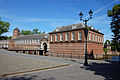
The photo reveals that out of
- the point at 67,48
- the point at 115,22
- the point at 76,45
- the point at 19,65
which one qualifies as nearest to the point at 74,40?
the point at 76,45

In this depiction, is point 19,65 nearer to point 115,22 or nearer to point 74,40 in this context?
point 115,22

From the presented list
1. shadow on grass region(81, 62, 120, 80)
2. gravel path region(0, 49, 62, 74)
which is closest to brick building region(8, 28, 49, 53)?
gravel path region(0, 49, 62, 74)

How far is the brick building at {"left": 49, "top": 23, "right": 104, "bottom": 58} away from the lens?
88.1ft

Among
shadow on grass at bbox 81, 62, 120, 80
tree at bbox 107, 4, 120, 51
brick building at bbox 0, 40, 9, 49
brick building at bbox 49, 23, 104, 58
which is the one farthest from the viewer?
brick building at bbox 0, 40, 9, 49

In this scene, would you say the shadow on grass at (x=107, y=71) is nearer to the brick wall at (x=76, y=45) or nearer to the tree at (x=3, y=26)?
the brick wall at (x=76, y=45)

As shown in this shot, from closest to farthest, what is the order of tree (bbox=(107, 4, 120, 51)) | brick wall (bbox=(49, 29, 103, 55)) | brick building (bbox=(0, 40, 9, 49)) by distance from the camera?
tree (bbox=(107, 4, 120, 51)), brick wall (bbox=(49, 29, 103, 55)), brick building (bbox=(0, 40, 9, 49))

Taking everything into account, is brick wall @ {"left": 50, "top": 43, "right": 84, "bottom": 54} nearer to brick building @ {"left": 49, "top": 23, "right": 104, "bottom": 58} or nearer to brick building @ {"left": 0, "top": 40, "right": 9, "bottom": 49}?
brick building @ {"left": 49, "top": 23, "right": 104, "bottom": 58}

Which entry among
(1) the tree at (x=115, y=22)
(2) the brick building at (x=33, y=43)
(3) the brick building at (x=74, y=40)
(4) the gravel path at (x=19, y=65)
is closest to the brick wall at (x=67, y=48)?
(3) the brick building at (x=74, y=40)

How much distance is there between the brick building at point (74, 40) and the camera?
2684 cm

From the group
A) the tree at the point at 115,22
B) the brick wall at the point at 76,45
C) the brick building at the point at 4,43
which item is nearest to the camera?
the tree at the point at 115,22

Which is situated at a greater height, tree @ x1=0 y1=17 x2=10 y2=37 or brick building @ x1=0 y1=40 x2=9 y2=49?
tree @ x1=0 y1=17 x2=10 y2=37

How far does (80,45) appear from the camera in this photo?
2675 centimetres

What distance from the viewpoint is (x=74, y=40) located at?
28.2m

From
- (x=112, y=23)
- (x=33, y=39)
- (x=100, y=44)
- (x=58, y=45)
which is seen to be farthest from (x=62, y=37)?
(x=33, y=39)
